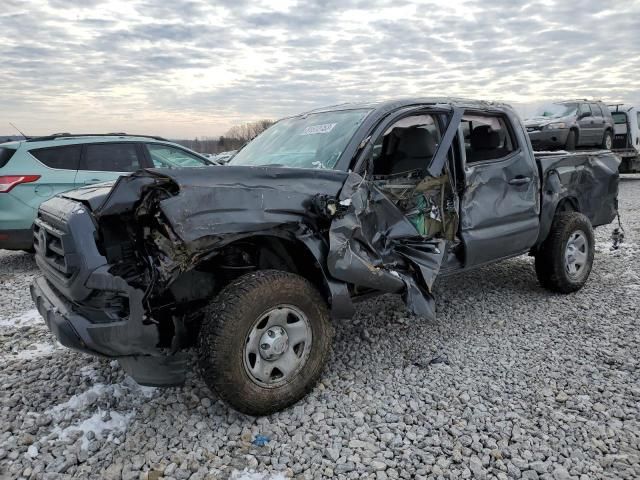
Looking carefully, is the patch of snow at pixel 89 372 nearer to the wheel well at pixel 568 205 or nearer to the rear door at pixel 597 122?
the wheel well at pixel 568 205

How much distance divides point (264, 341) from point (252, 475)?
0.73m

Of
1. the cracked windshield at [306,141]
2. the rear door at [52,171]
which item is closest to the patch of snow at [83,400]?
the cracked windshield at [306,141]

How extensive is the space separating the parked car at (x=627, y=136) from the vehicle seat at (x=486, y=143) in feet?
42.6

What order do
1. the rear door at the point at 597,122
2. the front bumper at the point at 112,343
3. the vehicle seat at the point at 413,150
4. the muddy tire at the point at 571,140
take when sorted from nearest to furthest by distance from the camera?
1. the front bumper at the point at 112,343
2. the vehicle seat at the point at 413,150
3. the muddy tire at the point at 571,140
4. the rear door at the point at 597,122

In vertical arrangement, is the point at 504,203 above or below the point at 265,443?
above

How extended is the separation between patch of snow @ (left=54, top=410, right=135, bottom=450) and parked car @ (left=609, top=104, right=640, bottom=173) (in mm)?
16433

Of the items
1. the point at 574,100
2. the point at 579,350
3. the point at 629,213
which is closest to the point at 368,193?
the point at 579,350

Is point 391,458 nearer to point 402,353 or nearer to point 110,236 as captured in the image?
point 402,353

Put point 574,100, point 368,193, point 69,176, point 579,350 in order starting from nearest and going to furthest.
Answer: point 368,193 < point 579,350 < point 69,176 < point 574,100

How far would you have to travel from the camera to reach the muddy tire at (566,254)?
16.8 ft

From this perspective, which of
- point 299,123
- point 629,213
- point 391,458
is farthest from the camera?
point 629,213

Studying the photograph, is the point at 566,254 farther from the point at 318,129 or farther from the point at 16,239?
the point at 16,239

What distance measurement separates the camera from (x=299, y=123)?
4535 mm

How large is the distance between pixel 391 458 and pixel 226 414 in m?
1.06
